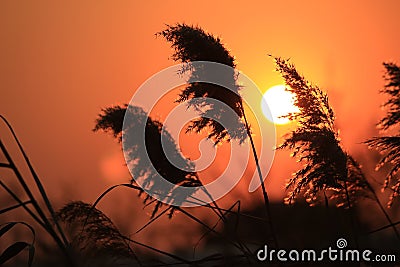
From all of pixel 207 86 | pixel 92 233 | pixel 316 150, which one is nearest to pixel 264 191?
pixel 316 150

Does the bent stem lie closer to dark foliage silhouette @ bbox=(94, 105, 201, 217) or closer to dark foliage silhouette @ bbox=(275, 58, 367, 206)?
dark foliage silhouette @ bbox=(275, 58, 367, 206)

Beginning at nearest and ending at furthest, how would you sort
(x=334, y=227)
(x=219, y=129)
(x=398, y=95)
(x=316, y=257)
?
(x=398, y=95), (x=316, y=257), (x=219, y=129), (x=334, y=227)

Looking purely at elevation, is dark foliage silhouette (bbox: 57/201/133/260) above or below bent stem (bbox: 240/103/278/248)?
below

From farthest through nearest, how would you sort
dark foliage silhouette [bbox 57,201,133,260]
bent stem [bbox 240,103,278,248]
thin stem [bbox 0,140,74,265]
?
1. bent stem [bbox 240,103,278,248]
2. dark foliage silhouette [bbox 57,201,133,260]
3. thin stem [bbox 0,140,74,265]

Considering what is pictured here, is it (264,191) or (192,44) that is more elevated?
(192,44)

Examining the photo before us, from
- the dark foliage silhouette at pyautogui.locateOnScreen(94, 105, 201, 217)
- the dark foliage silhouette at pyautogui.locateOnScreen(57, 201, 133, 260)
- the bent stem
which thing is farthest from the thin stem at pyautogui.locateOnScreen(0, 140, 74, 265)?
the bent stem

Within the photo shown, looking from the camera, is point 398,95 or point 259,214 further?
point 259,214

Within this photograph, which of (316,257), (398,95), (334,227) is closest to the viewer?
(398,95)

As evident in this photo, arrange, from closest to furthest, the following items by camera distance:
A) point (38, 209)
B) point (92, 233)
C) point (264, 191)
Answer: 1. point (38, 209)
2. point (92, 233)
3. point (264, 191)

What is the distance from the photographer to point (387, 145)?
325cm

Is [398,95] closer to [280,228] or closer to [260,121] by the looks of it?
[260,121]

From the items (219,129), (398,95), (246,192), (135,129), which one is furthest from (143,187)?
(398,95)

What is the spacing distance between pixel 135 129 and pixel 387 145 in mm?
1379

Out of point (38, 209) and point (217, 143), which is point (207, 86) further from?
point (38, 209)
